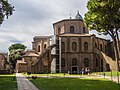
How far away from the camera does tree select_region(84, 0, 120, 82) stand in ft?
105

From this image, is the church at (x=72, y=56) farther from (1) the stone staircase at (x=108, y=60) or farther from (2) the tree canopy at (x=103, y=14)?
(2) the tree canopy at (x=103, y=14)

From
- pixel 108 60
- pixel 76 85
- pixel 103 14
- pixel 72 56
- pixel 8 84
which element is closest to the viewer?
pixel 76 85

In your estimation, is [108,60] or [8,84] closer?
[8,84]

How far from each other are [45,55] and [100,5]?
35.2 metres

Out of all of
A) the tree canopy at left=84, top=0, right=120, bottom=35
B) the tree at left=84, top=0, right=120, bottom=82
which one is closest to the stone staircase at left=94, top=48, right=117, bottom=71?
the tree at left=84, top=0, right=120, bottom=82

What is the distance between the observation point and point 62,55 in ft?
215

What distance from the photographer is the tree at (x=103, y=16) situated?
31925mm

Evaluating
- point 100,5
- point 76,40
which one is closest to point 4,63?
point 76,40

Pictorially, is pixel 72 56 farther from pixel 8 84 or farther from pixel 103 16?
pixel 8 84

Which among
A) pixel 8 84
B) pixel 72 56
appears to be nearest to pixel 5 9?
pixel 8 84

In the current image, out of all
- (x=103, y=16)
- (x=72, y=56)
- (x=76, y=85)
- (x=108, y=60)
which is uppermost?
(x=103, y=16)

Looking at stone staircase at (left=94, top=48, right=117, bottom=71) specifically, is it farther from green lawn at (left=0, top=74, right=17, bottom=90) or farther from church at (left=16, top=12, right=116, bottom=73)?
green lawn at (left=0, top=74, right=17, bottom=90)

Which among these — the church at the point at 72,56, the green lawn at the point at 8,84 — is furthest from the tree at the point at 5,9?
the church at the point at 72,56

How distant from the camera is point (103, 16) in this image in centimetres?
3469
